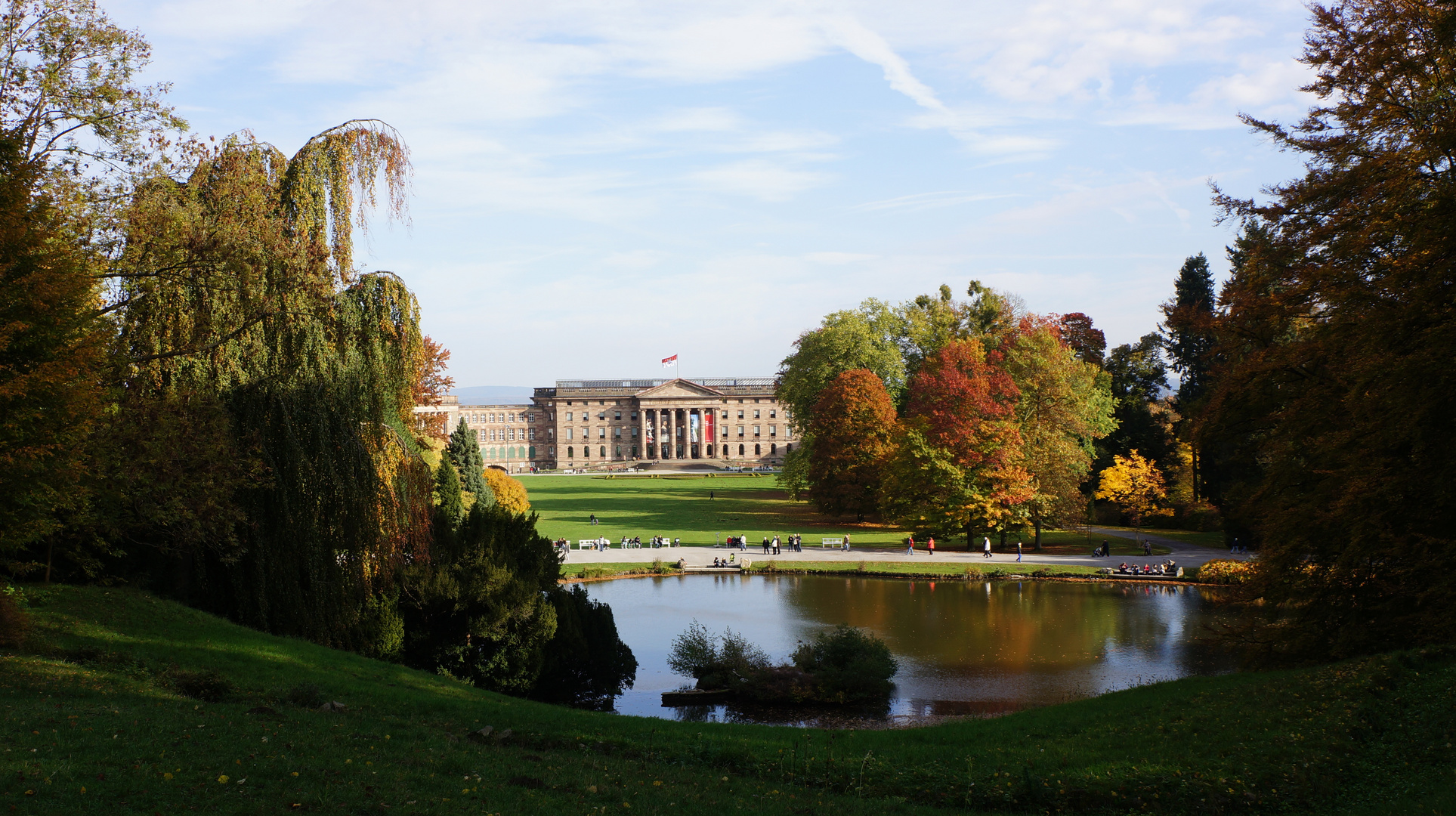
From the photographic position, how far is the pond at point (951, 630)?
1667 centimetres

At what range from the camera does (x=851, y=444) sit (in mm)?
46594

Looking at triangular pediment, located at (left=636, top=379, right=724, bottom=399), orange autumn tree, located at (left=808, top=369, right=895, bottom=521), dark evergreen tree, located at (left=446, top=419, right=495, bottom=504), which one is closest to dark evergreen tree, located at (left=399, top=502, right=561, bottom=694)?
dark evergreen tree, located at (left=446, top=419, right=495, bottom=504)

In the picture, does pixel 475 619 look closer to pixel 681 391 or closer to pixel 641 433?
pixel 681 391

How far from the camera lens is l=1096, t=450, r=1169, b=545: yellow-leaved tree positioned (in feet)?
134

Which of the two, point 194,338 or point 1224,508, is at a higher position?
point 194,338

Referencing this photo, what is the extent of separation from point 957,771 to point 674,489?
62372 millimetres

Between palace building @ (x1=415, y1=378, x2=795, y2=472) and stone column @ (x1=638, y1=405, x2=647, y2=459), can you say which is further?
stone column @ (x1=638, y1=405, x2=647, y2=459)

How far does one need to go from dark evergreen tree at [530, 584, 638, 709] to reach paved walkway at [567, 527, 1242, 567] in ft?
47.9

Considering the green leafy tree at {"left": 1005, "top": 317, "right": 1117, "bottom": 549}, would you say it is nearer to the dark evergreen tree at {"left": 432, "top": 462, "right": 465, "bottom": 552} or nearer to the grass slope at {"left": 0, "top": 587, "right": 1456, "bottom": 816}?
the dark evergreen tree at {"left": 432, "top": 462, "right": 465, "bottom": 552}

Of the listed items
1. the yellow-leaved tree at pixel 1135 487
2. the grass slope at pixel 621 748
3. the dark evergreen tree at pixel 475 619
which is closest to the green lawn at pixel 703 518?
the yellow-leaved tree at pixel 1135 487

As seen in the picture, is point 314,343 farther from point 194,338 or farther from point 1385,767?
point 1385,767

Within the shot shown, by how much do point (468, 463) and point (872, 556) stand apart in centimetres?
1423

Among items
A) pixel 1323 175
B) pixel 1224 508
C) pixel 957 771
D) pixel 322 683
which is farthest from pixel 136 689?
pixel 1224 508

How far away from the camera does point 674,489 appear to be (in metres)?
71.4
